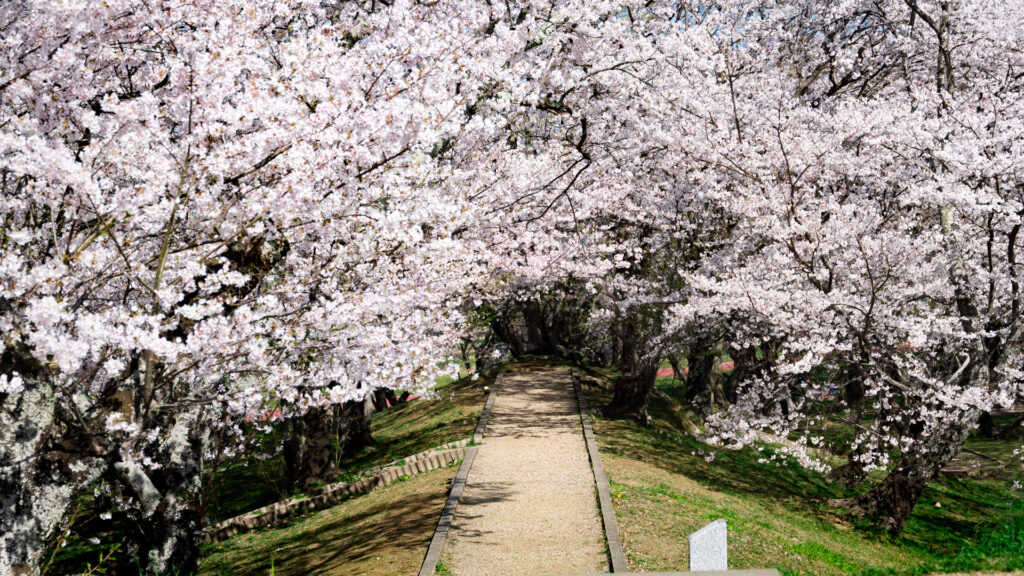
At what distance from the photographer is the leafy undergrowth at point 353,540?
8.59 m

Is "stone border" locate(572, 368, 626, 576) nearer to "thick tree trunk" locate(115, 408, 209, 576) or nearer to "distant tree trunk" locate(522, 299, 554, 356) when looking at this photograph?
"thick tree trunk" locate(115, 408, 209, 576)

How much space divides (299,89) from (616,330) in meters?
13.7

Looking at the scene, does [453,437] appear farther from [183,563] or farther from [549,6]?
[549,6]

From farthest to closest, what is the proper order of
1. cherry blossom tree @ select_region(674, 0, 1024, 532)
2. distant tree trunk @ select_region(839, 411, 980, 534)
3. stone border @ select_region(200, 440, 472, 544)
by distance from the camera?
stone border @ select_region(200, 440, 472, 544) < distant tree trunk @ select_region(839, 411, 980, 534) < cherry blossom tree @ select_region(674, 0, 1024, 532)

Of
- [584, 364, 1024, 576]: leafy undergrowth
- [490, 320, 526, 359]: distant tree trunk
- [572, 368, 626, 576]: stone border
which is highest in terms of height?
[490, 320, 526, 359]: distant tree trunk

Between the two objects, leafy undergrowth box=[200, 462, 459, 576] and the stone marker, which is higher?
the stone marker

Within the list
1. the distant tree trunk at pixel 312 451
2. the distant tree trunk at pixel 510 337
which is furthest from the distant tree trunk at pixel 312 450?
the distant tree trunk at pixel 510 337

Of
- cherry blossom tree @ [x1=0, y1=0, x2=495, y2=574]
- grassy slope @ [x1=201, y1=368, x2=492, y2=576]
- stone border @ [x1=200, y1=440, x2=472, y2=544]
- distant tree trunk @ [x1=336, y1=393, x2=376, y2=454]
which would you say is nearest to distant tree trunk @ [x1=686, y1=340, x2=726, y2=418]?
grassy slope @ [x1=201, y1=368, x2=492, y2=576]

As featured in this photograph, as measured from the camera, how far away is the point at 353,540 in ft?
31.8

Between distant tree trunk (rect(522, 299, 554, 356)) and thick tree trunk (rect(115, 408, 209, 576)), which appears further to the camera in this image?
distant tree trunk (rect(522, 299, 554, 356))

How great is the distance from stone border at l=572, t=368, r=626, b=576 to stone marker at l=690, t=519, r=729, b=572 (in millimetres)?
2773

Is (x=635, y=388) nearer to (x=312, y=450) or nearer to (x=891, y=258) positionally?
(x=891, y=258)

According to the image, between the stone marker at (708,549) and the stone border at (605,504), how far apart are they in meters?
2.77

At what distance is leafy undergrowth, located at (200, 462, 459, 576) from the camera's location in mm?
8594
